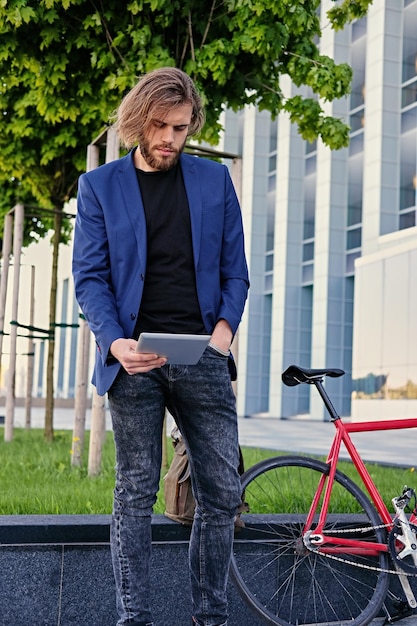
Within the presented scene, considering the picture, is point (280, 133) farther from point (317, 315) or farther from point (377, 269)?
point (377, 269)

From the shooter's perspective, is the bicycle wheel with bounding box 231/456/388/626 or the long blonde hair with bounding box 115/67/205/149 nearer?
the long blonde hair with bounding box 115/67/205/149

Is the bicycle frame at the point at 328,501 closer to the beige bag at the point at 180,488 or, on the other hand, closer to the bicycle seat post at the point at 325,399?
the bicycle seat post at the point at 325,399

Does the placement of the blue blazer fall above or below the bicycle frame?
above

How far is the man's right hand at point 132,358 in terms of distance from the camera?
2.85 m

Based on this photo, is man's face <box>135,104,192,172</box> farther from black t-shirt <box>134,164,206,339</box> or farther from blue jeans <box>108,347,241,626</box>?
blue jeans <box>108,347,241,626</box>

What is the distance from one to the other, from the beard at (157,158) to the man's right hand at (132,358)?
0.65m

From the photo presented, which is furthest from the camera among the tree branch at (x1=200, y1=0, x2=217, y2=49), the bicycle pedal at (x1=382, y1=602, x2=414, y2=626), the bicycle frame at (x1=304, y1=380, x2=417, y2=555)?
the tree branch at (x1=200, y1=0, x2=217, y2=49)

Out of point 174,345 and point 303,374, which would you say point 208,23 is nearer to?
point 303,374

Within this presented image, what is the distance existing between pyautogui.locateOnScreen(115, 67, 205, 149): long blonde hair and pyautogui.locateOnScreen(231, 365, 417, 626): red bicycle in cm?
163

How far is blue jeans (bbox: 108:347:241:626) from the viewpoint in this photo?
313cm

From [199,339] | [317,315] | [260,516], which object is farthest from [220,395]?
[317,315]

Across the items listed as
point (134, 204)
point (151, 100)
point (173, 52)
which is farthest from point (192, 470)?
point (173, 52)

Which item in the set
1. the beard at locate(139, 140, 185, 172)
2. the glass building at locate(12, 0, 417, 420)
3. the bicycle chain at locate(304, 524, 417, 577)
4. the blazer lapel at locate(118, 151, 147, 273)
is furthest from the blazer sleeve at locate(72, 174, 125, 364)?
the glass building at locate(12, 0, 417, 420)

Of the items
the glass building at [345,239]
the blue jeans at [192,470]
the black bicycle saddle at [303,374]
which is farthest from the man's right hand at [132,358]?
the glass building at [345,239]
